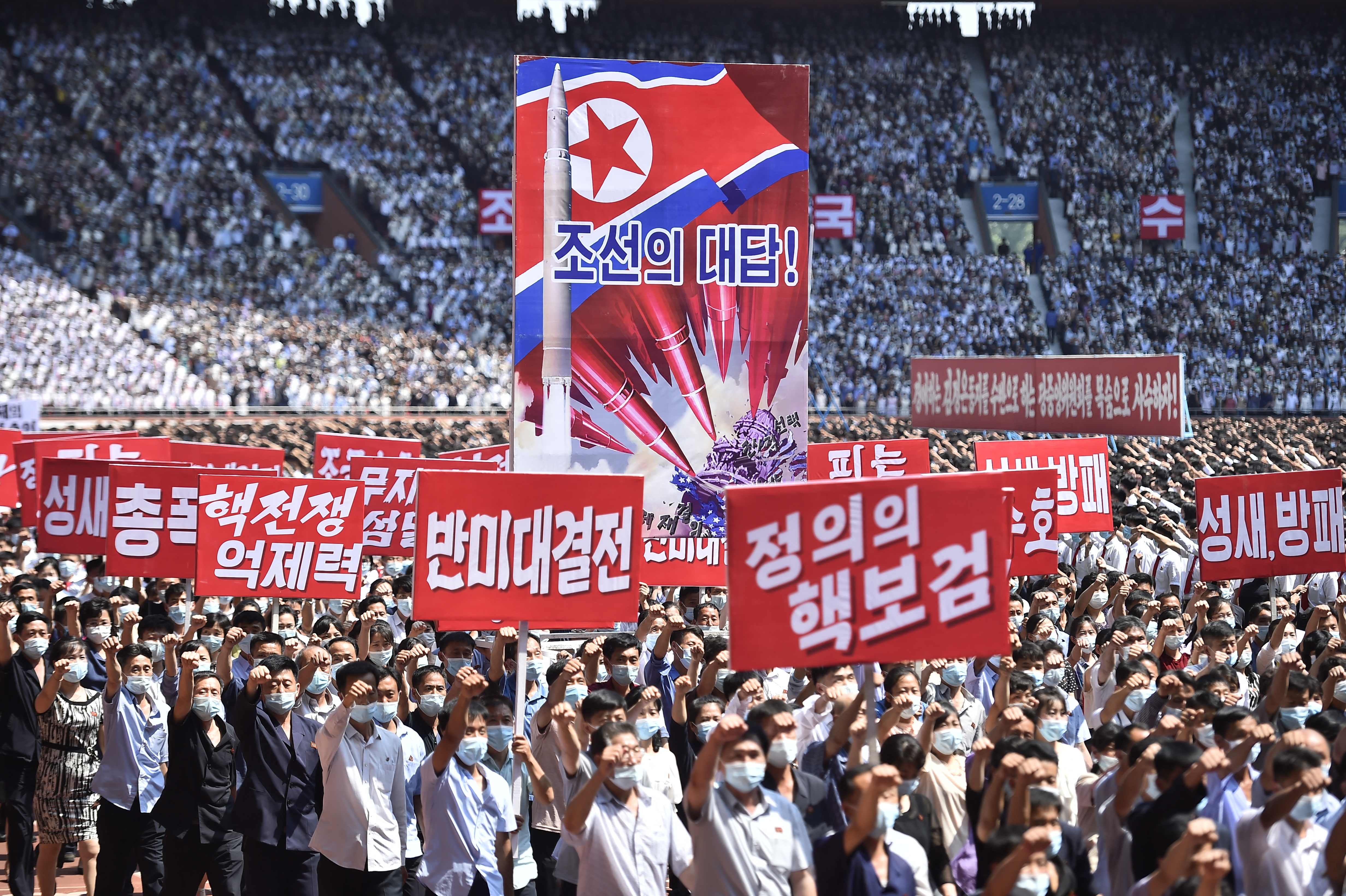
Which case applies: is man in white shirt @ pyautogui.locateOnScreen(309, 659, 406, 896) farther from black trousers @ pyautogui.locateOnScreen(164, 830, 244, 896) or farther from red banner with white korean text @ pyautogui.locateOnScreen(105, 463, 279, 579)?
red banner with white korean text @ pyautogui.locateOnScreen(105, 463, 279, 579)

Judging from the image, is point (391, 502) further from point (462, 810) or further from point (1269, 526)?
point (462, 810)

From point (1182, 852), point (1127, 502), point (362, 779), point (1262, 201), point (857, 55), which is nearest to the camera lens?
point (1182, 852)

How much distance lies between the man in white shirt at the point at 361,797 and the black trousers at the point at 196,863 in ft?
2.49

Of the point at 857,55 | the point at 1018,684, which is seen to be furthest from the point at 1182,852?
the point at 857,55

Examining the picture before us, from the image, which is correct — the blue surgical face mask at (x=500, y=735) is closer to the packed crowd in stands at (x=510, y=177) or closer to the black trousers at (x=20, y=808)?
the black trousers at (x=20, y=808)

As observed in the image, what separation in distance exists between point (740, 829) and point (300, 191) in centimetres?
3665

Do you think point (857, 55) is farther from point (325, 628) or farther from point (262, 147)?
point (325, 628)

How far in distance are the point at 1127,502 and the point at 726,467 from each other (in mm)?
6199

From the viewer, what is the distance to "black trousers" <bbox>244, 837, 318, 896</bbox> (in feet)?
20.4

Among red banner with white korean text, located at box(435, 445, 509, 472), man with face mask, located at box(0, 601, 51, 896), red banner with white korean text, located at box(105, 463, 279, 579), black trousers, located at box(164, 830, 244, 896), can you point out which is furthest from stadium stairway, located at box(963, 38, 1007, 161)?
black trousers, located at box(164, 830, 244, 896)

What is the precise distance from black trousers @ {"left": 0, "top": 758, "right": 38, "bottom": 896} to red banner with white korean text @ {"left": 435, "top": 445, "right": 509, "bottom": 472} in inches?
208

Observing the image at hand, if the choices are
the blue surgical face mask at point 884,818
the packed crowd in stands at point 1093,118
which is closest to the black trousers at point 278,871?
the blue surgical face mask at point 884,818

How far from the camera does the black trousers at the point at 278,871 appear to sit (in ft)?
20.4

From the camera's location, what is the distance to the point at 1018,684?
21.1ft
